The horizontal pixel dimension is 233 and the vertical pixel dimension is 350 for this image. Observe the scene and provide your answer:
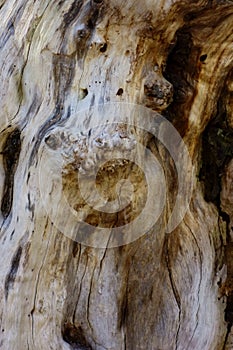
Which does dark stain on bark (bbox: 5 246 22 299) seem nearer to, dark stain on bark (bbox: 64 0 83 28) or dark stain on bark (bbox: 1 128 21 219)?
dark stain on bark (bbox: 1 128 21 219)

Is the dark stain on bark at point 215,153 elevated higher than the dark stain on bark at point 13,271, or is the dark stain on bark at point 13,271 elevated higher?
the dark stain on bark at point 215,153

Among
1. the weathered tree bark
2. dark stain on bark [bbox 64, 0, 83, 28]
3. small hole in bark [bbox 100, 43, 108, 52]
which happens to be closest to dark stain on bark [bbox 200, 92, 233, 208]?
the weathered tree bark

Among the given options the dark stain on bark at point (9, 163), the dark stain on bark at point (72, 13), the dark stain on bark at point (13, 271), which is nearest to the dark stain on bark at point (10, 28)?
the dark stain on bark at point (72, 13)

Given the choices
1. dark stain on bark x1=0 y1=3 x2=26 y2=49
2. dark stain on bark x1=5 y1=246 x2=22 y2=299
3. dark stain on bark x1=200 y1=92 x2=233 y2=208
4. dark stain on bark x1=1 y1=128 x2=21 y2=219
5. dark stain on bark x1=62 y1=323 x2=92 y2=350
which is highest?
dark stain on bark x1=0 y1=3 x2=26 y2=49

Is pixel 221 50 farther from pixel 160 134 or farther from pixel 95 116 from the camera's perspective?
pixel 95 116

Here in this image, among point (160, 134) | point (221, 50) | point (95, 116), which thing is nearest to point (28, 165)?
point (95, 116)

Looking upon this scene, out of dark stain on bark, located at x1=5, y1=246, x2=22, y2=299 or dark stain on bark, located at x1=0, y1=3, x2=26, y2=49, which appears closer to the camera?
dark stain on bark, located at x1=5, y1=246, x2=22, y2=299

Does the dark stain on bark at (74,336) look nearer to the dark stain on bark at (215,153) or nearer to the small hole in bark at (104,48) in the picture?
the dark stain on bark at (215,153)

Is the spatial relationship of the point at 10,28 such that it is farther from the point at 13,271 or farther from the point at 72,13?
the point at 13,271

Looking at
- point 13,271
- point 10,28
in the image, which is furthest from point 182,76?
point 13,271
